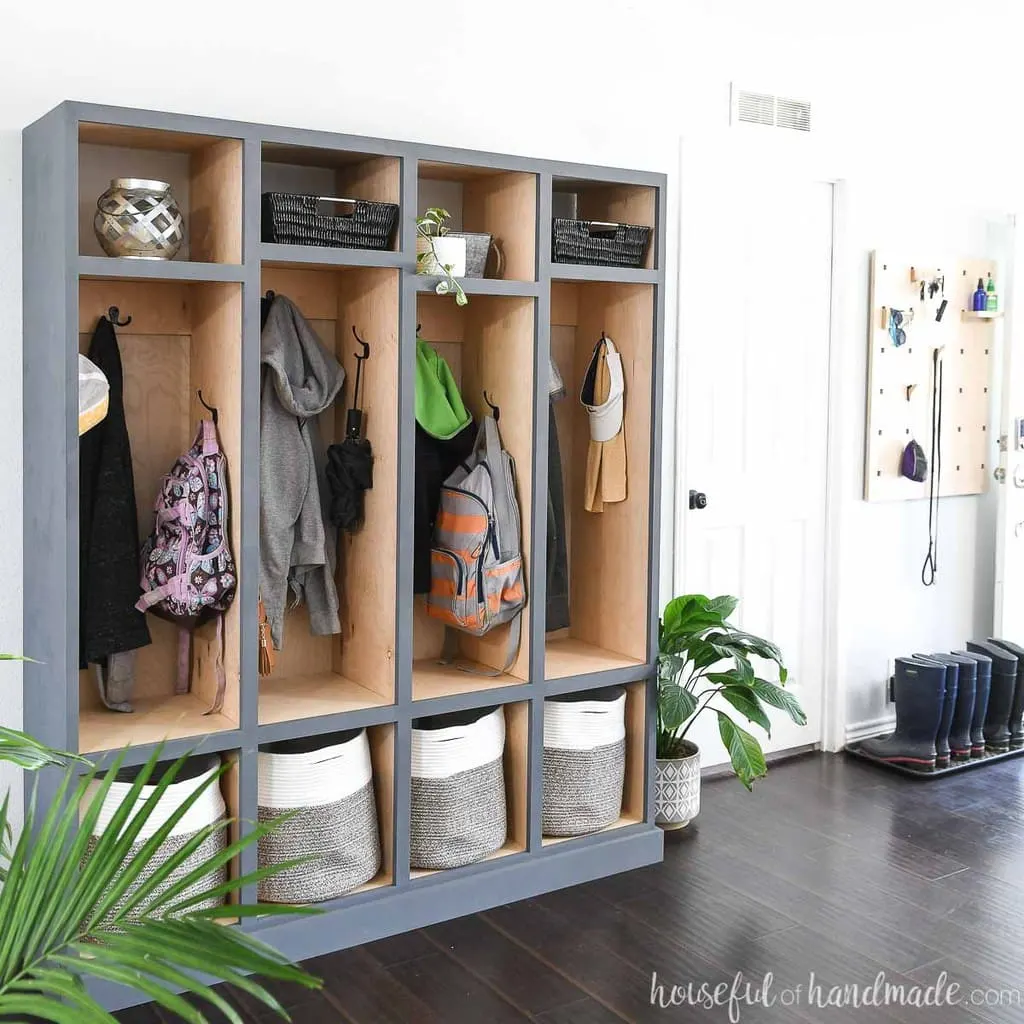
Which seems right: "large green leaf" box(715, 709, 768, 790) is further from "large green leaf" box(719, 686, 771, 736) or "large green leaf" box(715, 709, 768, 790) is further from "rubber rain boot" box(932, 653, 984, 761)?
"rubber rain boot" box(932, 653, 984, 761)

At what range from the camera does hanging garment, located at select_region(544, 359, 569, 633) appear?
3.44 meters

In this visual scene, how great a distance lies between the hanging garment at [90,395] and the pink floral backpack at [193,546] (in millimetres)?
266

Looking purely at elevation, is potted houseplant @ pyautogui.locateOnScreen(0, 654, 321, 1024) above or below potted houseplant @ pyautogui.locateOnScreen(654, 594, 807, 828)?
above

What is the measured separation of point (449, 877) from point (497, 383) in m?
1.33

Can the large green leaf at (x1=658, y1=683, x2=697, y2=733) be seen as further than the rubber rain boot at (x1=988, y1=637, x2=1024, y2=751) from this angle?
No

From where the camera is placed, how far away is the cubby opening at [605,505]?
342 cm

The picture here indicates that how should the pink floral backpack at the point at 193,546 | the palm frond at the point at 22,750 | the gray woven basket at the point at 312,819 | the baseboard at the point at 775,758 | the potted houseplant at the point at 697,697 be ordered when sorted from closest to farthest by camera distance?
the palm frond at the point at 22,750, the pink floral backpack at the point at 193,546, the gray woven basket at the point at 312,819, the potted houseplant at the point at 697,697, the baseboard at the point at 775,758

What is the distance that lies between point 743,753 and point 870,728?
136 centimetres

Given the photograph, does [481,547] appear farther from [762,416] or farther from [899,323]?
[899,323]

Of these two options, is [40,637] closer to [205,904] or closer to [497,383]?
[205,904]

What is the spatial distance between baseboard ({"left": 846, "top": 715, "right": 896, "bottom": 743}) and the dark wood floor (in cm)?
62

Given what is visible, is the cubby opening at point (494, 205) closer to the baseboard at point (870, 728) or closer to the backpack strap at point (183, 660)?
the backpack strap at point (183, 660)

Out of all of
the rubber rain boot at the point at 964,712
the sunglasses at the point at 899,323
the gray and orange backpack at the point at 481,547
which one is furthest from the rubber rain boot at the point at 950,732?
the gray and orange backpack at the point at 481,547

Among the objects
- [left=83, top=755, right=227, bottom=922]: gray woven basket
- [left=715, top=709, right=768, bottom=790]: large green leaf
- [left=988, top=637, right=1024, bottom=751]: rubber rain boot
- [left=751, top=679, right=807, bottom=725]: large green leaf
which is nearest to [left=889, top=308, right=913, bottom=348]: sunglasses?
[left=988, top=637, right=1024, bottom=751]: rubber rain boot
